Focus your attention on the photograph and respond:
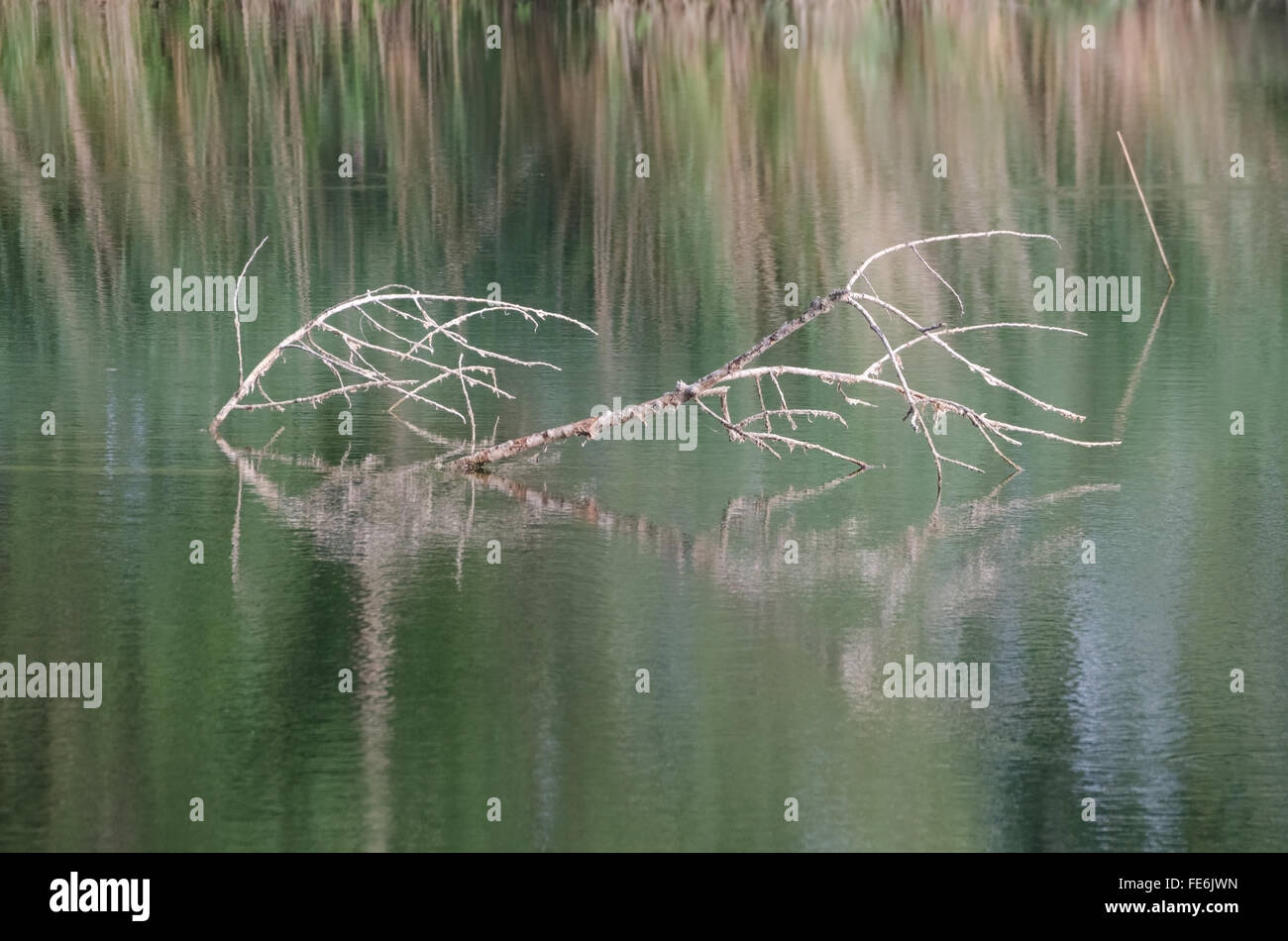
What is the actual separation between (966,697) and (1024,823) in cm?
136

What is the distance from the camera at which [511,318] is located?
17.9 meters

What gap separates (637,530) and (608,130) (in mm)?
18334

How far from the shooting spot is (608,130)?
29078 mm

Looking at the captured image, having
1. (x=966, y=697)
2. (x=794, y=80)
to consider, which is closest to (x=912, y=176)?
(x=794, y=80)

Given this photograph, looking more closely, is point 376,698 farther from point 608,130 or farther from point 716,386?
point 608,130

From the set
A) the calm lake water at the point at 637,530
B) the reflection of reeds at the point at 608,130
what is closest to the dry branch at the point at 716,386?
the calm lake water at the point at 637,530

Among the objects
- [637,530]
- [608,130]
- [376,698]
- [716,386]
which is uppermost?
[608,130]

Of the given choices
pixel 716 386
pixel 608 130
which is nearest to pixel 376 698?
pixel 716 386

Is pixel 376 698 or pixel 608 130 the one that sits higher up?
pixel 608 130

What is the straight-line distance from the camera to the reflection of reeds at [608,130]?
21.7m

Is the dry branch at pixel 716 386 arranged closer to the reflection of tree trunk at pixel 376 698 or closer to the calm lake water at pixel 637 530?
the calm lake water at pixel 637 530

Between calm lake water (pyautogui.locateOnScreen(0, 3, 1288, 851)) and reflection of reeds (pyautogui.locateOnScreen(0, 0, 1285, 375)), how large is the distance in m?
0.15

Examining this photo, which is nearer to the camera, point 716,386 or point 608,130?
point 716,386
